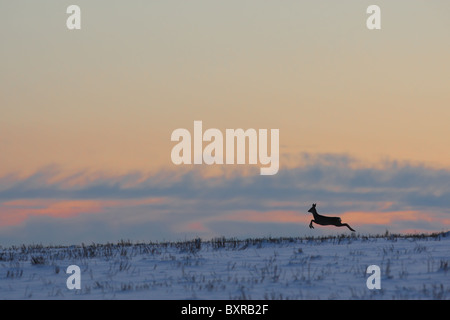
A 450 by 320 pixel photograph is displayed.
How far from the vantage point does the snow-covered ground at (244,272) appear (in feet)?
41.4

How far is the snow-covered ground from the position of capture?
1262cm

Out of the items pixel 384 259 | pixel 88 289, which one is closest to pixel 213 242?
pixel 384 259

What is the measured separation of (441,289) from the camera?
39.6 feet

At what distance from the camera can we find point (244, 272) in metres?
15.3
